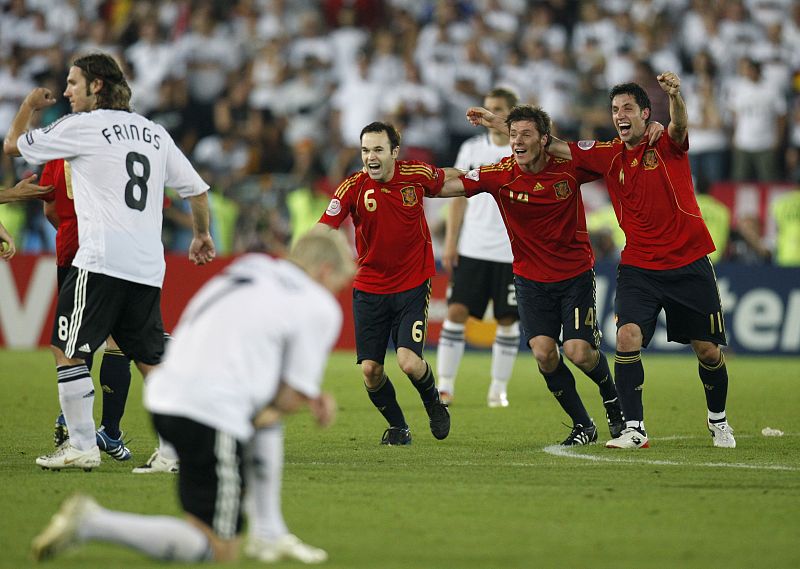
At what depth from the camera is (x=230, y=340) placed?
17.6 ft

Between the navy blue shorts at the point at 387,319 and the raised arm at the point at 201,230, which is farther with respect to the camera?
the navy blue shorts at the point at 387,319

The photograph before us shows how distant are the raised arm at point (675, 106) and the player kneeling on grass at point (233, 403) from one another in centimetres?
401

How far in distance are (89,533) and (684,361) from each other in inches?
531

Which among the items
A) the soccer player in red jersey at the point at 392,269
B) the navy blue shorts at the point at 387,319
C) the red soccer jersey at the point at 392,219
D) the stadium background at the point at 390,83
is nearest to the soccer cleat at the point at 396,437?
the soccer player in red jersey at the point at 392,269

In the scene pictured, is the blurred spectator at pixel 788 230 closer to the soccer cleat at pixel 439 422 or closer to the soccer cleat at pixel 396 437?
the soccer cleat at pixel 439 422

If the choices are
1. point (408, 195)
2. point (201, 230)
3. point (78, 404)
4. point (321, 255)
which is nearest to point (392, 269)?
point (408, 195)

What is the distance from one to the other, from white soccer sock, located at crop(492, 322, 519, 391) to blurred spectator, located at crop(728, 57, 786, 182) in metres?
8.98

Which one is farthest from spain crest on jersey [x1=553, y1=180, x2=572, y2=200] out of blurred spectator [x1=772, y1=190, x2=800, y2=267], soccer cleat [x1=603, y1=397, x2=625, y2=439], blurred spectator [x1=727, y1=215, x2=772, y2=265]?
blurred spectator [x1=772, y1=190, x2=800, y2=267]

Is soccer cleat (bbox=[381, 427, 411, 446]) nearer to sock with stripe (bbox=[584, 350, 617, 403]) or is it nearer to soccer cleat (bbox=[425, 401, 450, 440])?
soccer cleat (bbox=[425, 401, 450, 440])

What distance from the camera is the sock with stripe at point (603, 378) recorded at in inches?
390

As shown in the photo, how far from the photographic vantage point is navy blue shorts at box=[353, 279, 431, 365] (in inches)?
390

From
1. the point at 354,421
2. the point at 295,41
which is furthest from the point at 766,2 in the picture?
the point at 354,421

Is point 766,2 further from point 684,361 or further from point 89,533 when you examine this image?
point 89,533

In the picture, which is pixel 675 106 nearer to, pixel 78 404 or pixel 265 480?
pixel 78 404
